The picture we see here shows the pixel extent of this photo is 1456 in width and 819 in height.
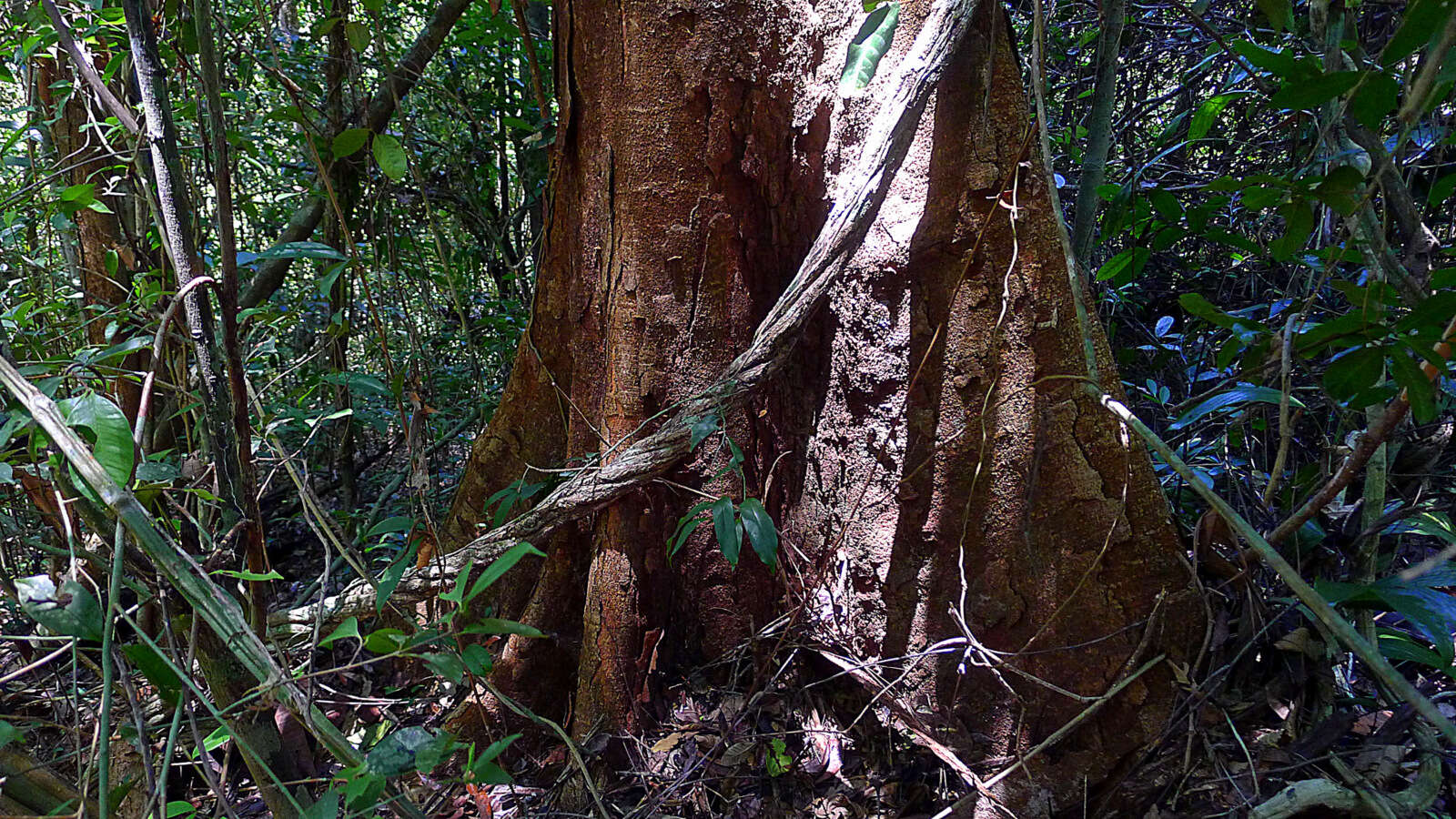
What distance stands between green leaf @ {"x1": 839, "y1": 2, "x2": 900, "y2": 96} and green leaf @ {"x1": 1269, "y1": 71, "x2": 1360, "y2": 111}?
517mm

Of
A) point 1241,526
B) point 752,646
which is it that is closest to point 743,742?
point 752,646

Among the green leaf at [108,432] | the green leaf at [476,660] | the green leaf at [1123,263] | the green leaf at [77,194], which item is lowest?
the green leaf at [476,660]

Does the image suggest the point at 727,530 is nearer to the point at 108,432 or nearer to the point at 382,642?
the point at 382,642

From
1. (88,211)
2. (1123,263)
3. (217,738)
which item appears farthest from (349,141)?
(1123,263)

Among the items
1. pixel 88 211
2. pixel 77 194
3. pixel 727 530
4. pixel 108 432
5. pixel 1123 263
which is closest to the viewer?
pixel 108 432

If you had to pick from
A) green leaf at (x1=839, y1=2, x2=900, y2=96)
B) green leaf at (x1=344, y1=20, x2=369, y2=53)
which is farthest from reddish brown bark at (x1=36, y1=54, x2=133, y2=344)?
green leaf at (x1=839, y1=2, x2=900, y2=96)

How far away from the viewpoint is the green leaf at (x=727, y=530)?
4.06 ft

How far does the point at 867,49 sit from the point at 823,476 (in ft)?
2.49

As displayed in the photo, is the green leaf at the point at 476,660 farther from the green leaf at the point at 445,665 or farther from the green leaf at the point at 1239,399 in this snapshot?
the green leaf at the point at 1239,399

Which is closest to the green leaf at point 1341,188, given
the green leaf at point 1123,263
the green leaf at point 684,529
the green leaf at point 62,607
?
the green leaf at point 1123,263

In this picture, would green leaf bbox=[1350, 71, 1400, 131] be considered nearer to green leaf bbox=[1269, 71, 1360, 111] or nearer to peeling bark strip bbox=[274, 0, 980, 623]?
green leaf bbox=[1269, 71, 1360, 111]

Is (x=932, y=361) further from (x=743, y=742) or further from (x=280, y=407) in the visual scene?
(x=280, y=407)

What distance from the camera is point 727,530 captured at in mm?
1253

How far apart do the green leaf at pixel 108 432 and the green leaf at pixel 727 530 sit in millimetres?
762
